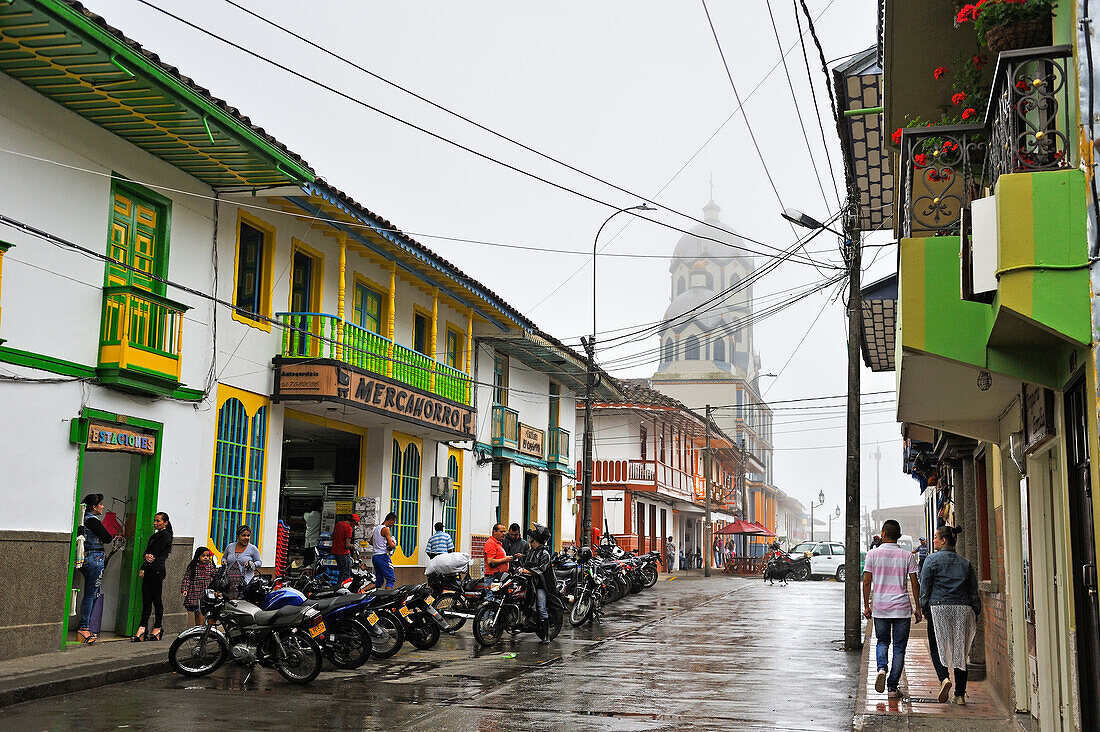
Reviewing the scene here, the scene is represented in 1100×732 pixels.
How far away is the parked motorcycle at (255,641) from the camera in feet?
37.9

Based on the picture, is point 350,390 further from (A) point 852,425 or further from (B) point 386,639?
(A) point 852,425

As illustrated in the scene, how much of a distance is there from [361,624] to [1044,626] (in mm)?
7507

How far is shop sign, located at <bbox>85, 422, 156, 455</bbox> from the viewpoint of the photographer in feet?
43.5

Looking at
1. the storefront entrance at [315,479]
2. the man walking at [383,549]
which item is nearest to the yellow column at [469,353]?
the storefront entrance at [315,479]

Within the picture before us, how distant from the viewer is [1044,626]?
816 centimetres

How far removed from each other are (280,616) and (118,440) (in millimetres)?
3675

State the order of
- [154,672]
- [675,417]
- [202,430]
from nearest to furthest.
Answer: [154,672] < [202,430] < [675,417]

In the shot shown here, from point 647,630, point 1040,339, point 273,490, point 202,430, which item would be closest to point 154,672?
point 202,430

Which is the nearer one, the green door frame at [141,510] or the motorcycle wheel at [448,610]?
the green door frame at [141,510]

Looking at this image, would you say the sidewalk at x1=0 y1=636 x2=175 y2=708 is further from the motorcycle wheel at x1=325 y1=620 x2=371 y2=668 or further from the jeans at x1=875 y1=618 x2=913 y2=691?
the jeans at x1=875 y1=618 x2=913 y2=691

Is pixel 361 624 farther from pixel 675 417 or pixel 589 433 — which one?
pixel 675 417

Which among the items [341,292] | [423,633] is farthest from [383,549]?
[341,292]

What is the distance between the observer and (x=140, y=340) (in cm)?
1381

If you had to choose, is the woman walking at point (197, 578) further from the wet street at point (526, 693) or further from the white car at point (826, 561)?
the white car at point (826, 561)
